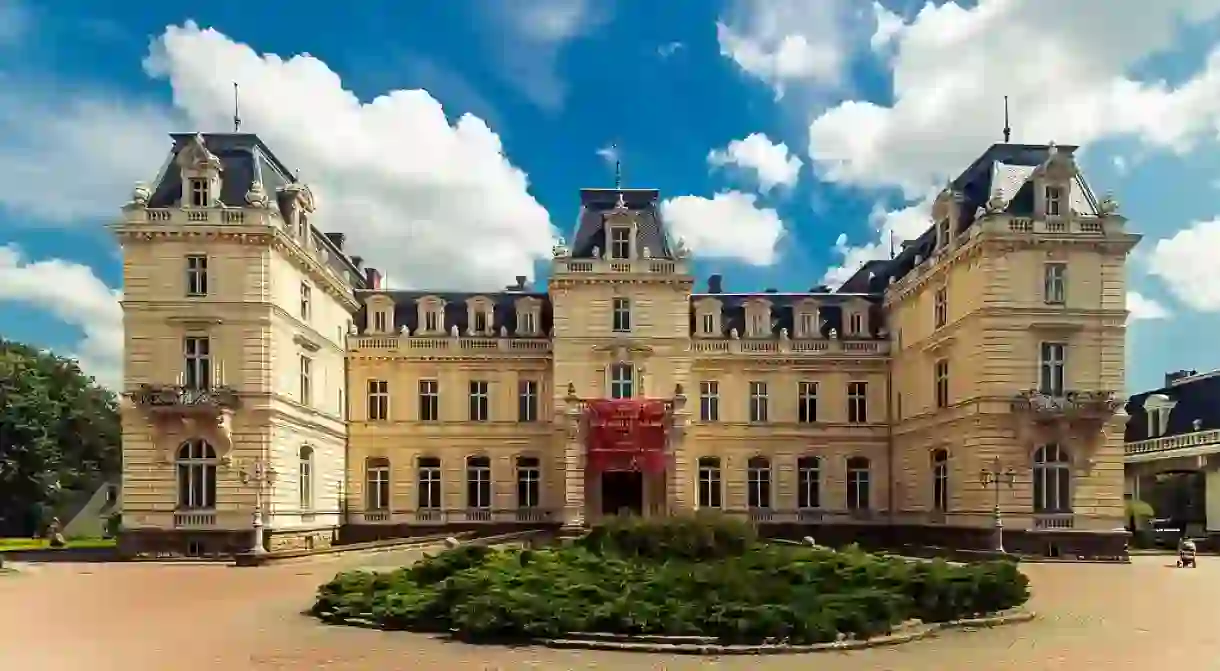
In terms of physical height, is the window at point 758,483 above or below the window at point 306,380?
below

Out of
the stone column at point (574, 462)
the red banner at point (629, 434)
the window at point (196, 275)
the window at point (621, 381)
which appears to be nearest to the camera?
the window at point (196, 275)

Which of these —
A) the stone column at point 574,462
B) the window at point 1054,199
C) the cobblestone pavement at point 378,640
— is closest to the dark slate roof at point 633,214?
the stone column at point 574,462

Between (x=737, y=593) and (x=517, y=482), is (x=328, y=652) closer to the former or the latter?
(x=737, y=593)

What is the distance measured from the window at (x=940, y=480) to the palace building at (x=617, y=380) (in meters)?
0.15

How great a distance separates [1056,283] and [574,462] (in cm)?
2195

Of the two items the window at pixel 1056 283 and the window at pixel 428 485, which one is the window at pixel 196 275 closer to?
the window at pixel 428 485

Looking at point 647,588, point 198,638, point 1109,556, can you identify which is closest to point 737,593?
point 647,588

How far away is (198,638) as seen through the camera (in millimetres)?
19422

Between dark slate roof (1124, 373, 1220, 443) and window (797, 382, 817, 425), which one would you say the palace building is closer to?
window (797, 382, 817, 425)

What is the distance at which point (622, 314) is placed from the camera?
5266 centimetres

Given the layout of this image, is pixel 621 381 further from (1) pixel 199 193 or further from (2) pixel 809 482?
(1) pixel 199 193

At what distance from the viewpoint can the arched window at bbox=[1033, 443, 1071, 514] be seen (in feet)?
142

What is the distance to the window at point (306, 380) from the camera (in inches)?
1845

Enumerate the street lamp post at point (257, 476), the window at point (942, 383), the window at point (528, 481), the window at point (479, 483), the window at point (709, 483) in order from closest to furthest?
the street lamp post at point (257, 476)
the window at point (942, 383)
the window at point (479, 483)
the window at point (528, 481)
the window at point (709, 483)
